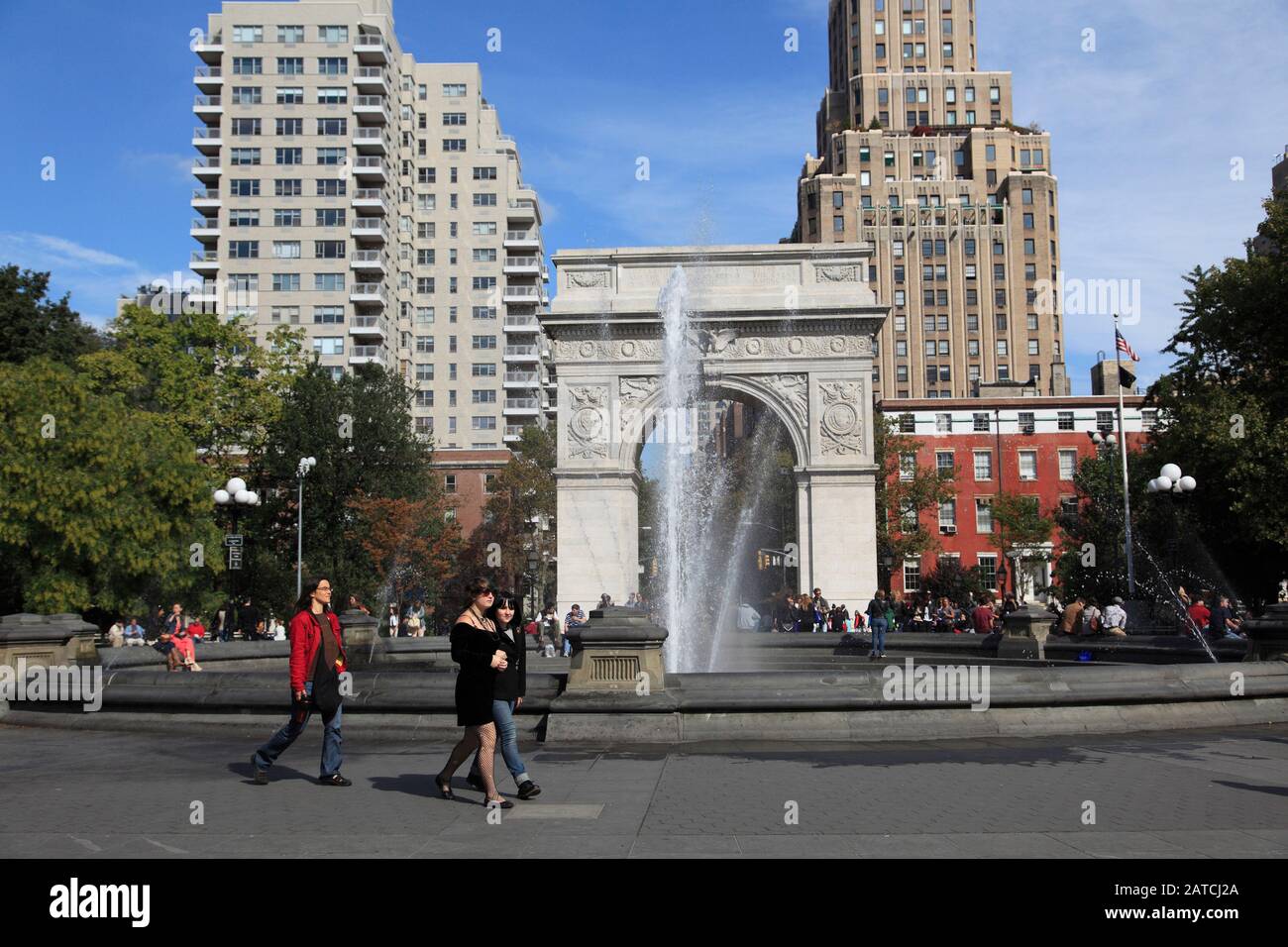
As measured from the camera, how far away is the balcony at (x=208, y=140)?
243 feet

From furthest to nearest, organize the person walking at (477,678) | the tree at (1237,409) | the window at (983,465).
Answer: the window at (983,465)
the tree at (1237,409)
the person walking at (477,678)

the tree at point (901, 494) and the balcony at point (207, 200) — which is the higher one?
the balcony at point (207, 200)

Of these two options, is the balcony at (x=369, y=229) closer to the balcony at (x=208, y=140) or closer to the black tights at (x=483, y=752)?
the balcony at (x=208, y=140)

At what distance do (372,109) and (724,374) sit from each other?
47.8 m

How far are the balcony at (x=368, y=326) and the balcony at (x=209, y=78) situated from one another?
58.8 ft

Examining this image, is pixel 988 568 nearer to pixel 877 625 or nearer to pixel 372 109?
pixel 877 625

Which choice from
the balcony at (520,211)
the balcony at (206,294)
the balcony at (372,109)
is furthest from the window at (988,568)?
the balcony at (206,294)

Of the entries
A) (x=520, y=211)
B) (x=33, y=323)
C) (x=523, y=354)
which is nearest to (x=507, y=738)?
(x=33, y=323)

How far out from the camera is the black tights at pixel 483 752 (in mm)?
7934

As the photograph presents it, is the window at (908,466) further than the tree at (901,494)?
Yes


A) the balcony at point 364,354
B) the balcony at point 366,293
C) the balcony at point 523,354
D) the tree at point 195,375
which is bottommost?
the tree at point 195,375

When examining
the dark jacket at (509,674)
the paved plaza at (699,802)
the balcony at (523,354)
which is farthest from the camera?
the balcony at (523,354)

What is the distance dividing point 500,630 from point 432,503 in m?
45.3

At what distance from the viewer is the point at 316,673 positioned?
9281mm
